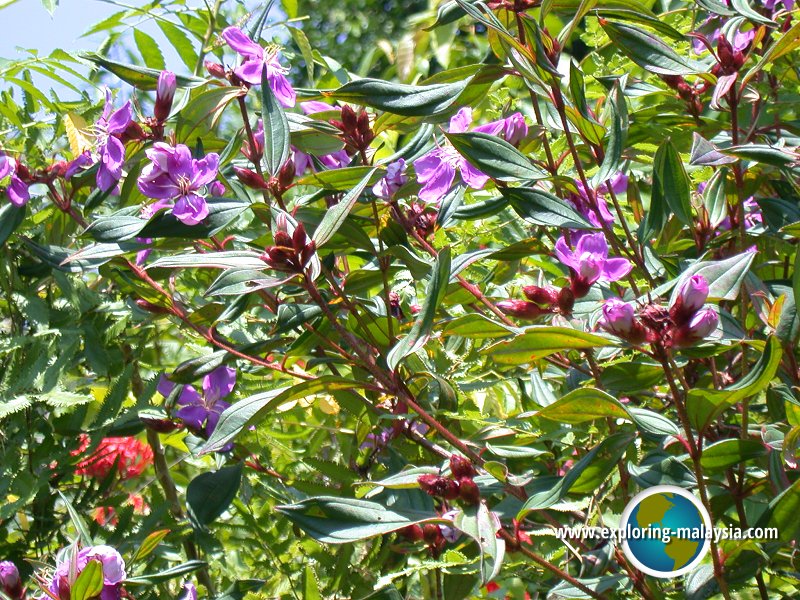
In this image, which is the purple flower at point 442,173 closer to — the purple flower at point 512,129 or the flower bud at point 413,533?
the purple flower at point 512,129

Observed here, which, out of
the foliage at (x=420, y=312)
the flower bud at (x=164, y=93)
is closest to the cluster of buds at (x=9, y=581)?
the foliage at (x=420, y=312)

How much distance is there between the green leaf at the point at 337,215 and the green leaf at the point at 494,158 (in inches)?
3.7

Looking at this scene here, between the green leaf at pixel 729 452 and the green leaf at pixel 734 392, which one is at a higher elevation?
the green leaf at pixel 734 392

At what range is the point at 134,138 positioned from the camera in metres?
1.00

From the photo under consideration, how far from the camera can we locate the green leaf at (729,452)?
833 mm

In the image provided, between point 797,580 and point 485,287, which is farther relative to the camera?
point 485,287

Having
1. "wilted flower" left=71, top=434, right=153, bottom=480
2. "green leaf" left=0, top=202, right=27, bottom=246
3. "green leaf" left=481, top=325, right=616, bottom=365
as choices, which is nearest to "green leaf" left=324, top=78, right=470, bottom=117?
"green leaf" left=481, top=325, right=616, bottom=365

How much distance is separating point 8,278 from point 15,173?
0.60 ft

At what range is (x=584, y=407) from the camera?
2.58 ft

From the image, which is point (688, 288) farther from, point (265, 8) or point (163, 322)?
point (163, 322)

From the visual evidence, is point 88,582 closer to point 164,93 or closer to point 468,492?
point 468,492

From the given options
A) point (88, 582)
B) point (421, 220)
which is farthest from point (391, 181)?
point (88, 582)

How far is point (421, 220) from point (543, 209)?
0.65ft

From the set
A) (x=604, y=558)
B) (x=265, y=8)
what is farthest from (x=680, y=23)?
(x=604, y=558)
